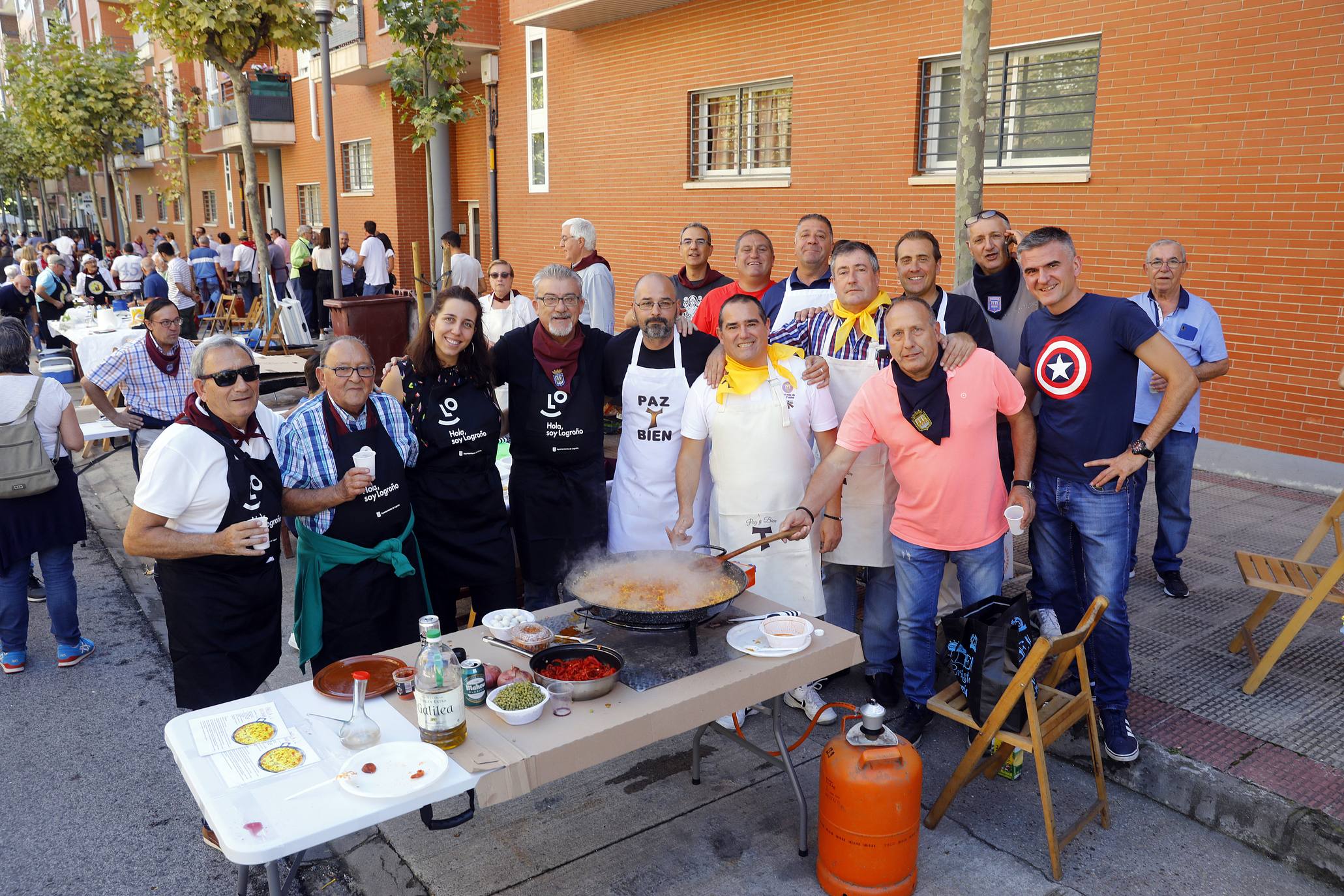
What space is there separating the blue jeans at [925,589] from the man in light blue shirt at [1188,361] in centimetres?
205

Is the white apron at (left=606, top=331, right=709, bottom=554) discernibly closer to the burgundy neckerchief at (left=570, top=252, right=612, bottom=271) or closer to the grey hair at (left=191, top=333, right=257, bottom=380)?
the grey hair at (left=191, top=333, right=257, bottom=380)

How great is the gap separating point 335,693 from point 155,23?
1264 centimetres

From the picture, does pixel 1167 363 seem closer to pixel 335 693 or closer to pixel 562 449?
pixel 562 449

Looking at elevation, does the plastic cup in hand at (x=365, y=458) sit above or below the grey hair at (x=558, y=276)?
below

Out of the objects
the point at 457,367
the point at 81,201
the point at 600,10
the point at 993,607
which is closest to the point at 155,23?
the point at 600,10

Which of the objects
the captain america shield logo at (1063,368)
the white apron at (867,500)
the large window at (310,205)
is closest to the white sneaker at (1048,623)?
the white apron at (867,500)

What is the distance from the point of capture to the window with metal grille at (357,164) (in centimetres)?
2173

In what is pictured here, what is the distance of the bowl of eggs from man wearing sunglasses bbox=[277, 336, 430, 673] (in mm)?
663

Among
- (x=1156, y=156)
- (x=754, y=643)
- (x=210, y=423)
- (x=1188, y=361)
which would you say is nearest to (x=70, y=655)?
(x=210, y=423)

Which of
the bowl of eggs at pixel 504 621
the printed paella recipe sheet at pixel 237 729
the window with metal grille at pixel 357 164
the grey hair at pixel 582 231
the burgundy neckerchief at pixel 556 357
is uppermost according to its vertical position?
the window with metal grille at pixel 357 164

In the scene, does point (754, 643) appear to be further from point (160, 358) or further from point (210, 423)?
point (160, 358)

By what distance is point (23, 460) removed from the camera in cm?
486

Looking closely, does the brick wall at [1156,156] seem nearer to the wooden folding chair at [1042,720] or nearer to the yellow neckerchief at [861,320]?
the yellow neckerchief at [861,320]

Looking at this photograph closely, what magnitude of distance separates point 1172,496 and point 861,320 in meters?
2.51
